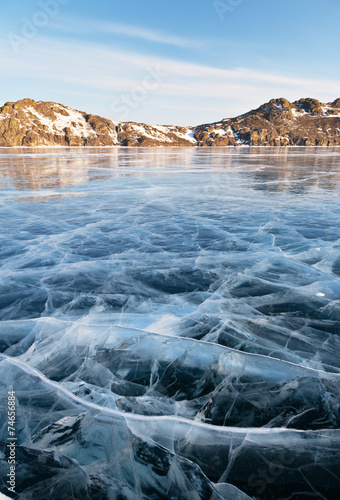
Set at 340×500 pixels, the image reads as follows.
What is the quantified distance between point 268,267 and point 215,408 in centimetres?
288

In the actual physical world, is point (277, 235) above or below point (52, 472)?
above

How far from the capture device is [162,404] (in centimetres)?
211

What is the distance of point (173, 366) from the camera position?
8.25 feet

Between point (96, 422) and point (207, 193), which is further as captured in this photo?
point (207, 193)

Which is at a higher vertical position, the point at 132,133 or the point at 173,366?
the point at 132,133

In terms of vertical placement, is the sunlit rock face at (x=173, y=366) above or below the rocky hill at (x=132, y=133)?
below

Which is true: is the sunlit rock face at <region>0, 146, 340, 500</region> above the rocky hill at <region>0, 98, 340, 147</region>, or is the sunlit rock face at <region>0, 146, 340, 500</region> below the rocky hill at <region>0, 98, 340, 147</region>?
below

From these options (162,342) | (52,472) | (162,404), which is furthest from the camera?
(162,342)

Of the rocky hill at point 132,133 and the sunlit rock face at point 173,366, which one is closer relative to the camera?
the sunlit rock face at point 173,366

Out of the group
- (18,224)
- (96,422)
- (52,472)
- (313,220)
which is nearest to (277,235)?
(313,220)

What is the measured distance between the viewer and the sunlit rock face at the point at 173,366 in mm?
1646

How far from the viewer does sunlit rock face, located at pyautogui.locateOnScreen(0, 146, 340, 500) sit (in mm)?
1646

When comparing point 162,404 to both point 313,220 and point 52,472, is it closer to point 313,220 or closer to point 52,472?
point 52,472

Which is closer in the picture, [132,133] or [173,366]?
[173,366]
